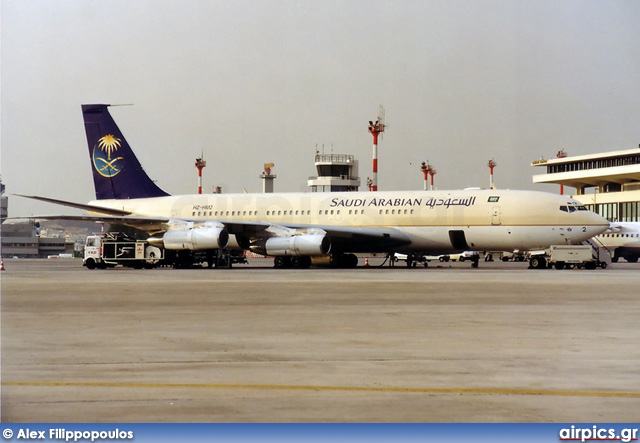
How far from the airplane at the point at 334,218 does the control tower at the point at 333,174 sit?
39.3 metres

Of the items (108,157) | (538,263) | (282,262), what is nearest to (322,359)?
(282,262)

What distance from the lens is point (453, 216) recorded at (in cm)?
3950

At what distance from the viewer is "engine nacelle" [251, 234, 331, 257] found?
3953 cm

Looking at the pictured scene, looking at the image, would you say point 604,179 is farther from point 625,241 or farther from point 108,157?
point 108,157

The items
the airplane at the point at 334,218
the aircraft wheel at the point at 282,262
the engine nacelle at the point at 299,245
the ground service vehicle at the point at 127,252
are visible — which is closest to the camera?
the airplane at the point at 334,218

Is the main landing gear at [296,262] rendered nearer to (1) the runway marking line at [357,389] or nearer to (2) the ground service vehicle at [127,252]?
(2) the ground service vehicle at [127,252]

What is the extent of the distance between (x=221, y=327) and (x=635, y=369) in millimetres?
6908

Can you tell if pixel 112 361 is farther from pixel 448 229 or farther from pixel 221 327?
pixel 448 229

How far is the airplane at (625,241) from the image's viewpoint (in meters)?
70.6

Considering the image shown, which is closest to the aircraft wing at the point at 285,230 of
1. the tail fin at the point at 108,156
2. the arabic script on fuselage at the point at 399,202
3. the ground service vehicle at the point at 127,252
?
the ground service vehicle at the point at 127,252

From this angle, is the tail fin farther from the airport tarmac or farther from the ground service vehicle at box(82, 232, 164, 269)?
the airport tarmac

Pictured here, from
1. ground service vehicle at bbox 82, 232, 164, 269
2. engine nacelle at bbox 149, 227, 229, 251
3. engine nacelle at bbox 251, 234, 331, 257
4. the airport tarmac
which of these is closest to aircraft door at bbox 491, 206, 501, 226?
engine nacelle at bbox 251, 234, 331, 257

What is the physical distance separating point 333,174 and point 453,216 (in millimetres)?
48568

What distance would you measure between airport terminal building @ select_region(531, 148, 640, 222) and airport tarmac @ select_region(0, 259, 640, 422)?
7882 centimetres
